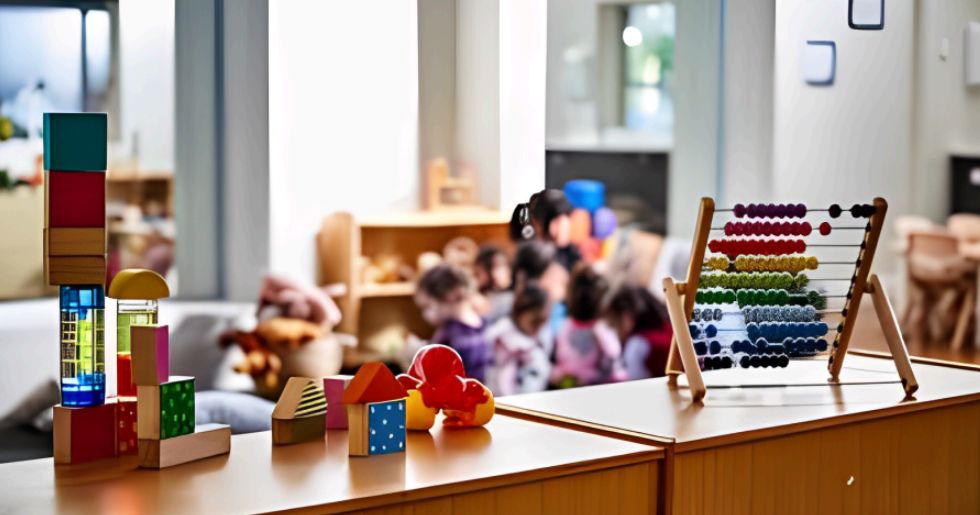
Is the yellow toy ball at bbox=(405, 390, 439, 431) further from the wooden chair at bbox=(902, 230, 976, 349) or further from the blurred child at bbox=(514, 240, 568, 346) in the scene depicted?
the wooden chair at bbox=(902, 230, 976, 349)

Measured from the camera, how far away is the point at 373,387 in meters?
1.49

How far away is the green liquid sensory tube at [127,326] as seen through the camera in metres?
1.45

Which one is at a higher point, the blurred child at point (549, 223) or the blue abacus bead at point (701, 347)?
the blurred child at point (549, 223)

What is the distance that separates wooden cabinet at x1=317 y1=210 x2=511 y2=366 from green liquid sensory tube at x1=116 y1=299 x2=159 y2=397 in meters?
1.59

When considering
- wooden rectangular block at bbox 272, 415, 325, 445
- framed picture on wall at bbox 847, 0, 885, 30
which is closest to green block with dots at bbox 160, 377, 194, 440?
Answer: wooden rectangular block at bbox 272, 415, 325, 445

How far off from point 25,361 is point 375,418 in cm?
148

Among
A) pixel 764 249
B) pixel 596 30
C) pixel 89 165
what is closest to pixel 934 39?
pixel 596 30

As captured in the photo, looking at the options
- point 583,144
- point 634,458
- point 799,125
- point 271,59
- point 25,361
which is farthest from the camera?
point 799,125

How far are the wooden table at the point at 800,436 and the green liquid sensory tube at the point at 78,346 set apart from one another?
0.61m

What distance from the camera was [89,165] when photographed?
4.59ft

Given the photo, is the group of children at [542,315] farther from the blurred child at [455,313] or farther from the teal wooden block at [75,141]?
the teal wooden block at [75,141]

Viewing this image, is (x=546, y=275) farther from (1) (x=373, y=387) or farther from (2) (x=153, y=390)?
(2) (x=153, y=390)

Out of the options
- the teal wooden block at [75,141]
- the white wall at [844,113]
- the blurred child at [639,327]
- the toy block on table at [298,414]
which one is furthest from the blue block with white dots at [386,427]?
the white wall at [844,113]

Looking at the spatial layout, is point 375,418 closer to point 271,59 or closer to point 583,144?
point 271,59
